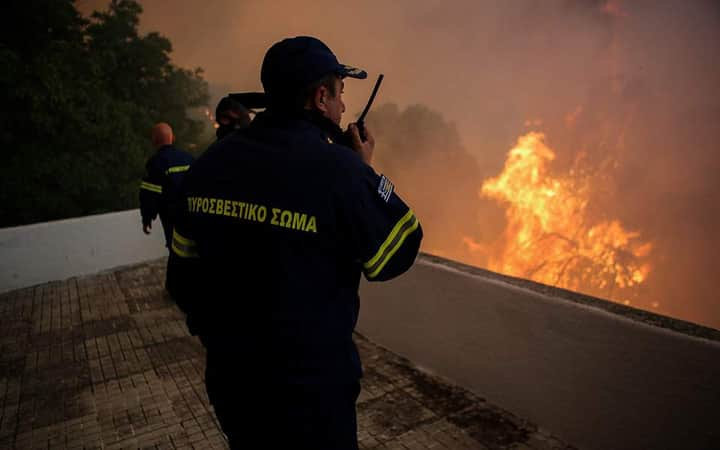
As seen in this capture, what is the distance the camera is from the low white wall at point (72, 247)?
6.52 metres

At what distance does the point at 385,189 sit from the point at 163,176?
4.26m

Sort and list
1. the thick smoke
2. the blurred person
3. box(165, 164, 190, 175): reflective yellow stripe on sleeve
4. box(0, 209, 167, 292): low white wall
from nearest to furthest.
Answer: the blurred person, box(165, 164, 190, 175): reflective yellow stripe on sleeve, box(0, 209, 167, 292): low white wall, the thick smoke

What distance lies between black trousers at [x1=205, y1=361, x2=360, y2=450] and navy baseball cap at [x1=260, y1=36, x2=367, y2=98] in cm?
105

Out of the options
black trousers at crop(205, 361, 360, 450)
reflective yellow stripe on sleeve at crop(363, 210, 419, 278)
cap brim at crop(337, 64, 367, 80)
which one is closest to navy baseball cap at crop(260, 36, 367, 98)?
cap brim at crop(337, 64, 367, 80)

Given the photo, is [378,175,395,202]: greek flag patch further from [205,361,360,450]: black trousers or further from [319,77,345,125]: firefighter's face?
[205,361,360,450]: black trousers

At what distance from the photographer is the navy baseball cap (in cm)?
156

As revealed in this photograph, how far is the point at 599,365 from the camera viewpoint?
282 centimetres

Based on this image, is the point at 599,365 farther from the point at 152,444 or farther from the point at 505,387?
the point at 152,444

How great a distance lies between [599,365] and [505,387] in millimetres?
795

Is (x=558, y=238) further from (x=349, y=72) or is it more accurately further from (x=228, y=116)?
(x=349, y=72)

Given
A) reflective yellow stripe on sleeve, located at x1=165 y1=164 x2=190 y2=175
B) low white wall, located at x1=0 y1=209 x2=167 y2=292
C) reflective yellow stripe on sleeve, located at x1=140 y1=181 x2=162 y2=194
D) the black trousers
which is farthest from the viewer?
low white wall, located at x1=0 y1=209 x2=167 y2=292

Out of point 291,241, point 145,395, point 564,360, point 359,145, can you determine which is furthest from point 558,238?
point 291,241

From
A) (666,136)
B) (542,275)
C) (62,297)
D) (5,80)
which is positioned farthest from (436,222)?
(62,297)

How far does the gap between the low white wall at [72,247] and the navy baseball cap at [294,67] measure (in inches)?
268
